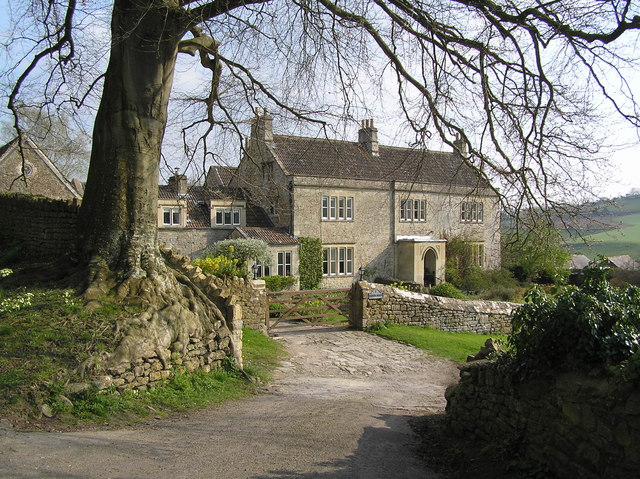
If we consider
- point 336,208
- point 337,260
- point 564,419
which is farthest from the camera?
point 337,260

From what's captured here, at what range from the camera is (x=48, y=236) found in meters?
13.2

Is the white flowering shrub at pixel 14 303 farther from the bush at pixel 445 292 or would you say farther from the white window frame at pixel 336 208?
the white window frame at pixel 336 208

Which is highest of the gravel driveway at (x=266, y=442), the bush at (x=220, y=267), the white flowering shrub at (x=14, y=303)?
the bush at (x=220, y=267)

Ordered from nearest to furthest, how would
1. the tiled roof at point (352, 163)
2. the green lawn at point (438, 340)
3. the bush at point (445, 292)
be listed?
1. the green lawn at point (438, 340)
2. the bush at point (445, 292)
3. the tiled roof at point (352, 163)

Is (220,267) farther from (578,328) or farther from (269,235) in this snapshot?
(269,235)

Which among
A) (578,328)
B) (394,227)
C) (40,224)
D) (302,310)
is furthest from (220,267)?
(394,227)

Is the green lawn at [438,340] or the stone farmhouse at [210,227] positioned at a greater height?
the stone farmhouse at [210,227]

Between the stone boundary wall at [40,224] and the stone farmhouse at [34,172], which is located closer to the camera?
the stone boundary wall at [40,224]

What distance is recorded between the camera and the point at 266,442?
646 centimetres

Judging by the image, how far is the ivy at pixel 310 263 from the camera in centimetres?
3157

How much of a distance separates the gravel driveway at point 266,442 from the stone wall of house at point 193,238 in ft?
67.1

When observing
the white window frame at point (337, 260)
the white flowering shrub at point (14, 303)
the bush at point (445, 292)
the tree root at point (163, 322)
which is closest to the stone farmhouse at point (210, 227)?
the white window frame at point (337, 260)

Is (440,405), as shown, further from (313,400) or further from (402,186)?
(402,186)

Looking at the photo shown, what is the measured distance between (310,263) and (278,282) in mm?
4227
